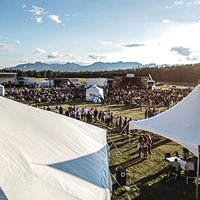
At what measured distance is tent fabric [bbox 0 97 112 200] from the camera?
3088mm

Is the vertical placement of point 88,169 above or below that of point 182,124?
below

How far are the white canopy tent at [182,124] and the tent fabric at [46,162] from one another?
2.47 meters

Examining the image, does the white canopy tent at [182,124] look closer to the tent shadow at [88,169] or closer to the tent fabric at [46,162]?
the tent fabric at [46,162]

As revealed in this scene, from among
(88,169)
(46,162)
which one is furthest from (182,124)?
(46,162)

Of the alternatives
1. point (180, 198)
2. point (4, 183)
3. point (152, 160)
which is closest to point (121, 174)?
point (180, 198)

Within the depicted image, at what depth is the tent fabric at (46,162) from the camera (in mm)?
3088

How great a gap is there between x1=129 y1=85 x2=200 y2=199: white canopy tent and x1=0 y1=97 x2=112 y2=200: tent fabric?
2.47 meters

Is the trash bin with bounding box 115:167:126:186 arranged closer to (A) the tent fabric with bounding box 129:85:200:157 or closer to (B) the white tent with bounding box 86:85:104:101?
(A) the tent fabric with bounding box 129:85:200:157

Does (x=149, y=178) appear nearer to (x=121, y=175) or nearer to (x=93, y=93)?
(x=121, y=175)

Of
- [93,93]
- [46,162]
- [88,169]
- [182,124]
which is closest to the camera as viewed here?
[46,162]

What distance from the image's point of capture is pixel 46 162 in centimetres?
389

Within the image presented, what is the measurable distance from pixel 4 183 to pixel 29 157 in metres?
0.81

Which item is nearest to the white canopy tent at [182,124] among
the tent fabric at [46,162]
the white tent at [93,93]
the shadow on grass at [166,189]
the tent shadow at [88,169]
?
the shadow on grass at [166,189]

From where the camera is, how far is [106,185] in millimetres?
4371
